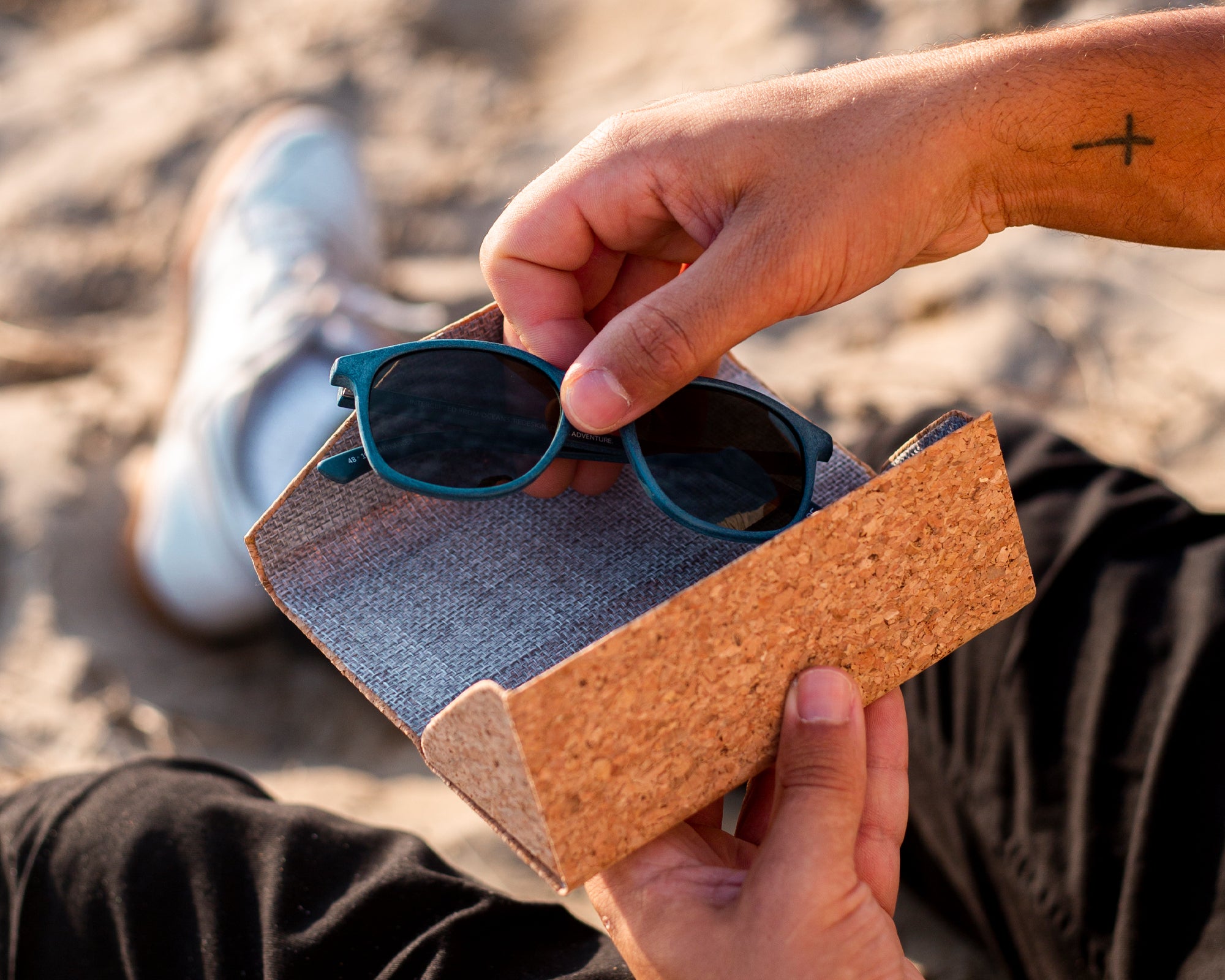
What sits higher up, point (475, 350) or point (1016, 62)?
point (1016, 62)

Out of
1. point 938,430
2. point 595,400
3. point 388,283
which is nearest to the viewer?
point 938,430

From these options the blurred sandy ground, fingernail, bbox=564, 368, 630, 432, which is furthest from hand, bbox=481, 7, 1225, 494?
the blurred sandy ground

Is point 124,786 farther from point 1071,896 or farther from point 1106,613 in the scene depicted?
point 1106,613

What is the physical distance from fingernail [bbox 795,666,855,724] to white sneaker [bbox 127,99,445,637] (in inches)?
62.6

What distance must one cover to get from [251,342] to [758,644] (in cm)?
207

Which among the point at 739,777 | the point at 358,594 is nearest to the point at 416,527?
the point at 358,594

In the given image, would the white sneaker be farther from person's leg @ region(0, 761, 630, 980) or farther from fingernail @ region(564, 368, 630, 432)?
fingernail @ region(564, 368, 630, 432)

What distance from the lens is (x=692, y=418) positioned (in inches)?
54.6

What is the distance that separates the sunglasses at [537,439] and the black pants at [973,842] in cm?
57

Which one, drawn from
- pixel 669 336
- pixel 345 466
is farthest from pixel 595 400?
pixel 345 466

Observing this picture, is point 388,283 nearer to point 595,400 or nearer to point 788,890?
point 595,400

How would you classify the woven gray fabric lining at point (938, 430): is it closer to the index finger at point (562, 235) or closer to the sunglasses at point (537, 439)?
the sunglasses at point (537, 439)

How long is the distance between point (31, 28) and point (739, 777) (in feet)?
16.3

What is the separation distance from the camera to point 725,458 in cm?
137
